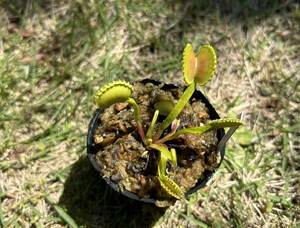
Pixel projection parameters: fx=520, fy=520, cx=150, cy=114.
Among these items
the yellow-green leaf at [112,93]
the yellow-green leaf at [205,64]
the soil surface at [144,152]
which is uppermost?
the yellow-green leaf at [112,93]

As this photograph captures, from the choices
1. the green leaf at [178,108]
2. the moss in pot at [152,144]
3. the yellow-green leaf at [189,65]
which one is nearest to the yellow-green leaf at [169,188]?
the moss in pot at [152,144]

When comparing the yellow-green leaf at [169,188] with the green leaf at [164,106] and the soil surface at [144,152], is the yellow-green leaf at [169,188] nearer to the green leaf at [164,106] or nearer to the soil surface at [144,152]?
the soil surface at [144,152]

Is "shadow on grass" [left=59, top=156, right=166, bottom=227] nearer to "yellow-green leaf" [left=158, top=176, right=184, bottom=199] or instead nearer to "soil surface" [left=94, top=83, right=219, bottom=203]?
"soil surface" [left=94, top=83, right=219, bottom=203]

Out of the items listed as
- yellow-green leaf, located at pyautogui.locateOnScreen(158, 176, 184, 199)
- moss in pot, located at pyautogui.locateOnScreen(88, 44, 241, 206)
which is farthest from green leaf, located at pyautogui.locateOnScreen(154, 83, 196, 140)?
yellow-green leaf, located at pyautogui.locateOnScreen(158, 176, 184, 199)

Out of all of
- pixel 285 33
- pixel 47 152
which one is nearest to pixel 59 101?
pixel 47 152

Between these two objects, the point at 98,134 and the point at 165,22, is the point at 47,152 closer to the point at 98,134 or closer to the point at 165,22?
the point at 98,134
